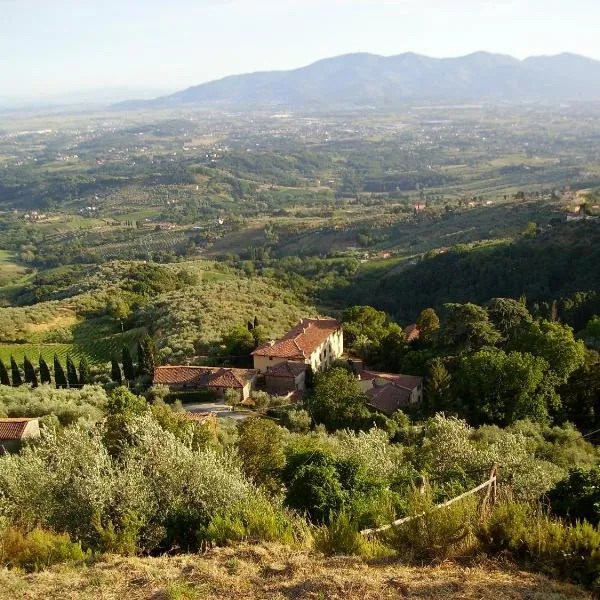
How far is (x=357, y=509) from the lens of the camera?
13219 millimetres

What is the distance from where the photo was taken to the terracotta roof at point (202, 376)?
114 ft

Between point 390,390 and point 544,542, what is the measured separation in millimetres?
22349

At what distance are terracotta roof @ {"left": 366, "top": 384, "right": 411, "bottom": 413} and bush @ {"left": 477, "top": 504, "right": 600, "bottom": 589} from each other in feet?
65.3

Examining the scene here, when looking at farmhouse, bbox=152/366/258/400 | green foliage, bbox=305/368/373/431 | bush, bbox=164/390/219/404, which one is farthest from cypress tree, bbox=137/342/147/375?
green foliage, bbox=305/368/373/431

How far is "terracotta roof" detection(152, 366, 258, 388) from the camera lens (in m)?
34.8

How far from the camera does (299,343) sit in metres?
38.3

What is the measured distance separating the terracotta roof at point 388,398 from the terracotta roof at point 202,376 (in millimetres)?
7648

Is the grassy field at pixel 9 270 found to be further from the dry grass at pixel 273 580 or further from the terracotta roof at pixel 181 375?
the dry grass at pixel 273 580

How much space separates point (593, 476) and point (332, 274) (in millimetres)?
75194

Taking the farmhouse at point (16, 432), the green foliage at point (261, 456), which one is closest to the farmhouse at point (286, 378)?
the farmhouse at point (16, 432)

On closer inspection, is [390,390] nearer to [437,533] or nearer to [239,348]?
[239,348]

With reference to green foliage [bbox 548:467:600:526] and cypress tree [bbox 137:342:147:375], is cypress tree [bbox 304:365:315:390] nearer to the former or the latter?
cypress tree [bbox 137:342:147:375]

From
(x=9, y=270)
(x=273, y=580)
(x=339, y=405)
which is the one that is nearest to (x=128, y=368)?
(x=339, y=405)

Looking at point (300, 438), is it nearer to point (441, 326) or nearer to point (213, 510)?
point (213, 510)
